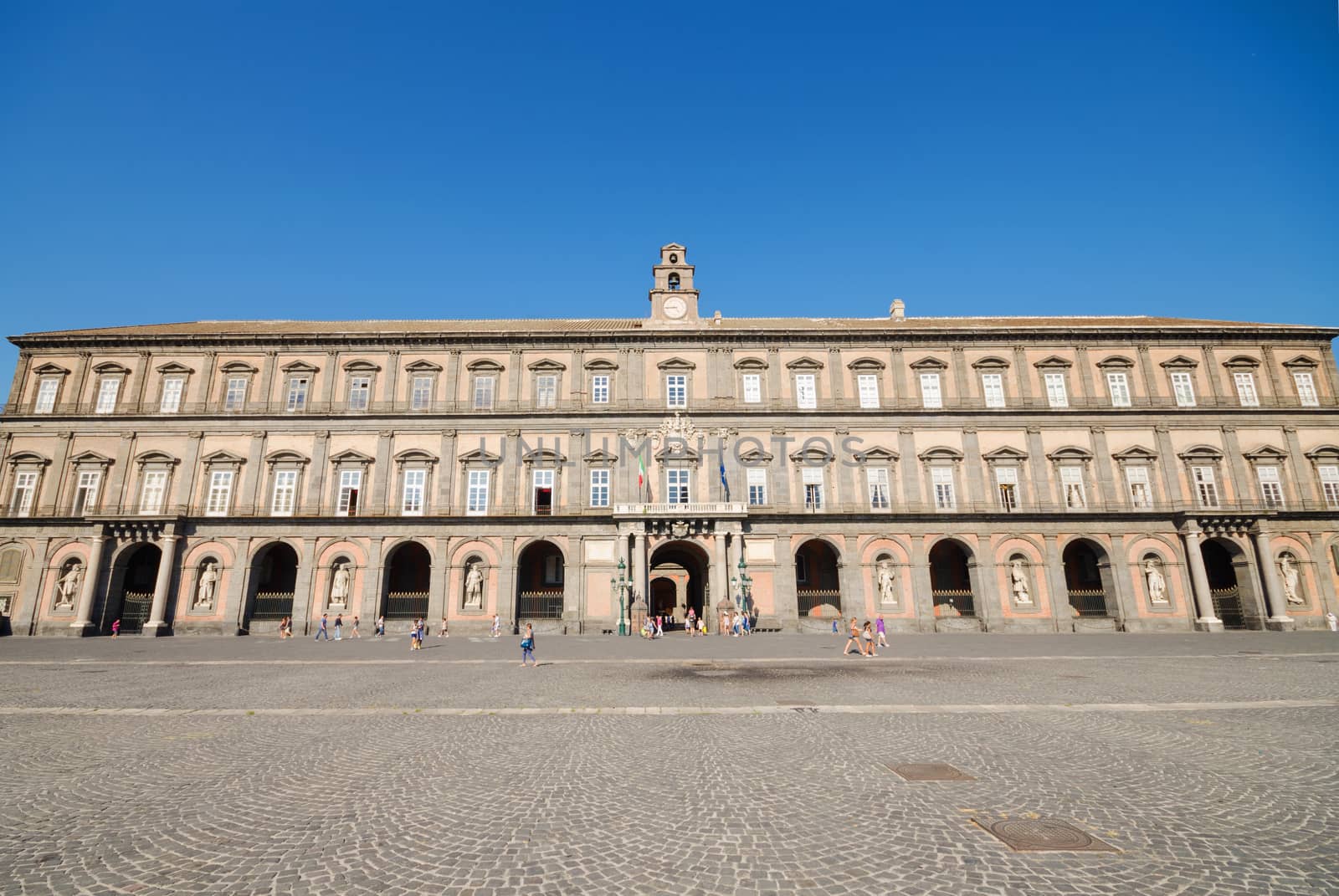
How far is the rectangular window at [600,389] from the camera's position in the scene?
109 ft

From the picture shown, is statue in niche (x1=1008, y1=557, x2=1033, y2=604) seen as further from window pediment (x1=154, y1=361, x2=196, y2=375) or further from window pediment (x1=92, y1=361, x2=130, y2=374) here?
window pediment (x1=92, y1=361, x2=130, y2=374)

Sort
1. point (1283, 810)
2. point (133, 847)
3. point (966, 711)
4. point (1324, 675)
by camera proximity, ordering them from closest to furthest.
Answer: point (133, 847) < point (1283, 810) < point (966, 711) < point (1324, 675)

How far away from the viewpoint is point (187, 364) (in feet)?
109

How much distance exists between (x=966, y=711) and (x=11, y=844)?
11.4 meters

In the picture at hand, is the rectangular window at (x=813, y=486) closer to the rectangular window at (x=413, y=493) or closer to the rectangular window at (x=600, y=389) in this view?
the rectangular window at (x=600, y=389)

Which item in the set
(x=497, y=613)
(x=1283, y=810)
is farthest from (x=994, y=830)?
(x=497, y=613)

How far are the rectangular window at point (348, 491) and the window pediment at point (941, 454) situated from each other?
96.8 feet

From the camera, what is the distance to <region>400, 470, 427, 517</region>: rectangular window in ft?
102

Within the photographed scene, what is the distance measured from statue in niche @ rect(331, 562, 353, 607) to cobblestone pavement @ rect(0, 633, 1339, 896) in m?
16.8

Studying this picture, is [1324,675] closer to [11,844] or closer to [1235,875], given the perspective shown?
[1235,875]

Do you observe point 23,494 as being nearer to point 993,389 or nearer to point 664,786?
point 664,786

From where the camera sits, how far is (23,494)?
31266mm

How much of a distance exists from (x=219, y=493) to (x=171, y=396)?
663 centimetres

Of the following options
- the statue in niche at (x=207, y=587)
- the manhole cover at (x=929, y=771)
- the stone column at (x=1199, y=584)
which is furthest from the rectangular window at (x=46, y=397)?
the stone column at (x=1199, y=584)
